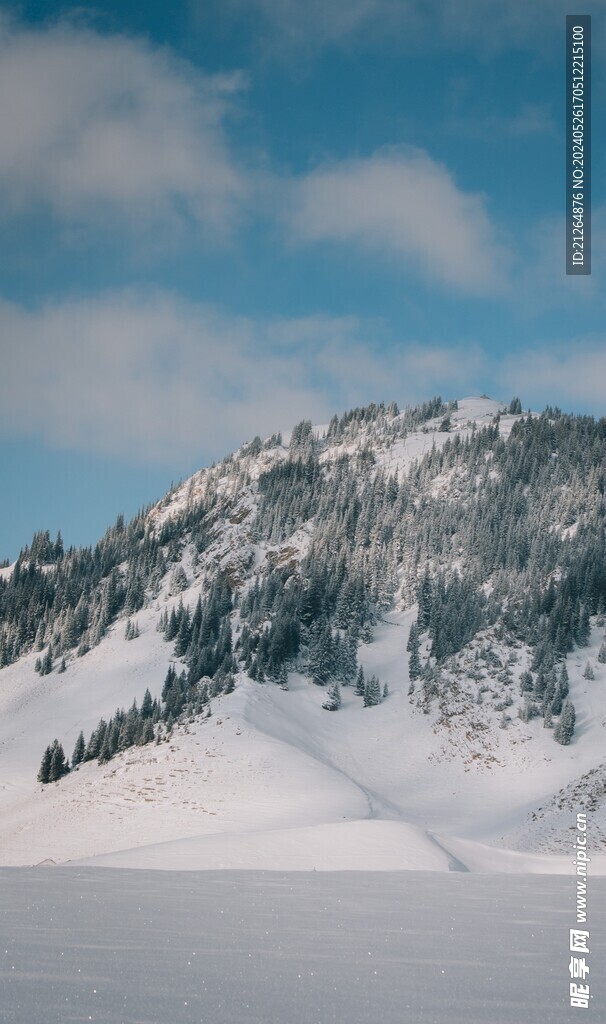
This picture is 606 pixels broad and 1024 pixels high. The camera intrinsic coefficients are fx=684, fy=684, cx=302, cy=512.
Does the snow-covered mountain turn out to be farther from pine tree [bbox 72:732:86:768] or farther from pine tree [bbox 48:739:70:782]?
pine tree [bbox 48:739:70:782]

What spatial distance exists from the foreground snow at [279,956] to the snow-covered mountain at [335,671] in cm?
1336

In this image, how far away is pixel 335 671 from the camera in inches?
3083

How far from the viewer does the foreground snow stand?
190 inches

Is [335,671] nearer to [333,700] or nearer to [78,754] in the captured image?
[333,700]

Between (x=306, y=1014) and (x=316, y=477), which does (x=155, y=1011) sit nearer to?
(x=306, y=1014)

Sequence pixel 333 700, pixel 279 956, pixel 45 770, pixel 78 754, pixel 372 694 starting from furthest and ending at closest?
pixel 372 694 < pixel 333 700 < pixel 78 754 < pixel 45 770 < pixel 279 956

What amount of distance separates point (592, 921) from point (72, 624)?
10733cm

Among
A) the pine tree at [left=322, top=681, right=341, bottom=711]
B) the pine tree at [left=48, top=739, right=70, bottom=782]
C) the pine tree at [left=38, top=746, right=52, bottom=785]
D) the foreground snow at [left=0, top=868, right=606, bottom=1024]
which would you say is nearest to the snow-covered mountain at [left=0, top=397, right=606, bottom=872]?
the pine tree at [left=322, top=681, right=341, bottom=711]

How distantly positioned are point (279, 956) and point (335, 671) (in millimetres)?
73400

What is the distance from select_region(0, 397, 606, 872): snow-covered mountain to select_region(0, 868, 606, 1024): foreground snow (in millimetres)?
13359

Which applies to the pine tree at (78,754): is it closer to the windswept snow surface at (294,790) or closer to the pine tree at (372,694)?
the windswept snow surface at (294,790)

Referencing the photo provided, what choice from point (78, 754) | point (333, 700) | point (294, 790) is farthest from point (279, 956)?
point (333, 700)

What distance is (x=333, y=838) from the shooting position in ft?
88.6

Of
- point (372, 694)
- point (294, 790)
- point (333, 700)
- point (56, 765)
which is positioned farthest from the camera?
point (372, 694)
